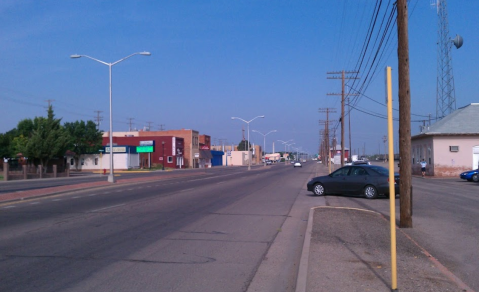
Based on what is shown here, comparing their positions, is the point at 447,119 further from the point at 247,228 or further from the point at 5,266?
the point at 5,266

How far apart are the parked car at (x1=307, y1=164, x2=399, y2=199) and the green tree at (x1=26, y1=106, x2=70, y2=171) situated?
4354 centimetres

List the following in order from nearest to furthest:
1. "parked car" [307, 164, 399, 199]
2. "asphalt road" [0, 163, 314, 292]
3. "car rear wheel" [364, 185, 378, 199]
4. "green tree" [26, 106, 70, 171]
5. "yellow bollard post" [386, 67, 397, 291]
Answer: "yellow bollard post" [386, 67, 397, 291]
"asphalt road" [0, 163, 314, 292]
"parked car" [307, 164, 399, 199]
"car rear wheel" [364, 185, 378, 199]
"green tree" [26, 106, 70, 171]

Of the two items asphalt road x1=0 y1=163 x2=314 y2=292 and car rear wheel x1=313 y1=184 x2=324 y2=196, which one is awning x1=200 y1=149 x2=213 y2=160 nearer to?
car rear wheel x1=313 y1=184 x2=324 y2=196

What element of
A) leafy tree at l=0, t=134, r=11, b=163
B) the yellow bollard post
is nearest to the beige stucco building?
the yellow bollard post

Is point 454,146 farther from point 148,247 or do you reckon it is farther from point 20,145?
point 20,145

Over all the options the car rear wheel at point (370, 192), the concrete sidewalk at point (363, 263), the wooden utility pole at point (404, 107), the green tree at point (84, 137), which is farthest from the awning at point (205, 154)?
the concrete sidewalk at point (363, 263)

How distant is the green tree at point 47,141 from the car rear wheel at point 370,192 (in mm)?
46319

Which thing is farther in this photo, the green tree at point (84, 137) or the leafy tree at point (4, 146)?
the green tree at point (84, 137)

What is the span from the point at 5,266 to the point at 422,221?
11.1m

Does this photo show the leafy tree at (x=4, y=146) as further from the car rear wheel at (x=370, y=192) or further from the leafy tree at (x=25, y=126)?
the car rear wheel at (x=370, y=192)

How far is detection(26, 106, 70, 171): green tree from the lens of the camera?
190ft

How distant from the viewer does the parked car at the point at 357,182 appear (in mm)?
21531

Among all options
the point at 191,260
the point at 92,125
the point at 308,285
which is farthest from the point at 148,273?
the point at 92,125

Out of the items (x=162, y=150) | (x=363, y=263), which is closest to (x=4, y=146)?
(x=162, y=150)
